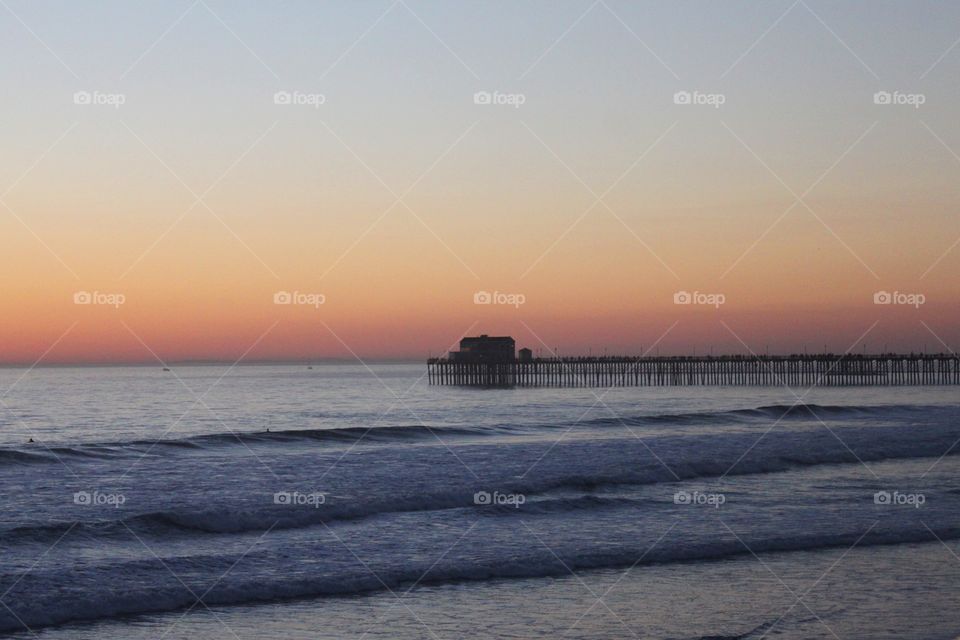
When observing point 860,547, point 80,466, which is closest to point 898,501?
point 860,547

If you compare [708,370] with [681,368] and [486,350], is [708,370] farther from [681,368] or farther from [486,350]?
[486,350]

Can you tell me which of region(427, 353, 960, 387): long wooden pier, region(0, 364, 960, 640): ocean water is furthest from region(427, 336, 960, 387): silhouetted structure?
region(0, 364, 960, 640): ocean water

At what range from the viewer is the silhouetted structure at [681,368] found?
81562 millimetres

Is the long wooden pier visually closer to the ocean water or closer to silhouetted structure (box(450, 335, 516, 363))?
silhouetted structure (box(450, 335, 516, 363))

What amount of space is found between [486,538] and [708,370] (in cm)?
6922

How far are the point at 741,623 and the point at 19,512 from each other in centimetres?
1347

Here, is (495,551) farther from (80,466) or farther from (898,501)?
(80,466)

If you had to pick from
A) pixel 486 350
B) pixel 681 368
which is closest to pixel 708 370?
pixel 681 368

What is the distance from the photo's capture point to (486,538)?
14953mm

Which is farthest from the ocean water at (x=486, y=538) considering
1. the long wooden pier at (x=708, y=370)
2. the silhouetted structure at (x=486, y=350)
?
the silhouetted structure at (x=486, y=350)

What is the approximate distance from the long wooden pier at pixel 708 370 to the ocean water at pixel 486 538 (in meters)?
48.2

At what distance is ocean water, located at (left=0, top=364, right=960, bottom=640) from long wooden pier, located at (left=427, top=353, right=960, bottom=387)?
158ft

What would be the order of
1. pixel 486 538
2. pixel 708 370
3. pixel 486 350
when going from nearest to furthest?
pixel 486 538 < pixel 708 370 < pixel 486 350

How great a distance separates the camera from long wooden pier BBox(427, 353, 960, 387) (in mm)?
81500
